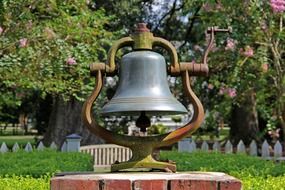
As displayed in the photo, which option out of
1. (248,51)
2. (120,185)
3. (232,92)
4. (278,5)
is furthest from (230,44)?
(120,185)

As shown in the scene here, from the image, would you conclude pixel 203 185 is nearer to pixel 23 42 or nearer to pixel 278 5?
pixel 23 42

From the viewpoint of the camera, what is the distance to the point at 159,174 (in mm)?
2779

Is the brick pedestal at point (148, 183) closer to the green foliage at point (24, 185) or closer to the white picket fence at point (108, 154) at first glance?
the green foliage at point (24, 185)

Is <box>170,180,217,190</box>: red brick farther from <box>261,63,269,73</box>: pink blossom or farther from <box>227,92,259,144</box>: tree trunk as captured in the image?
<box>227,92,259,144</box>: tree trunk

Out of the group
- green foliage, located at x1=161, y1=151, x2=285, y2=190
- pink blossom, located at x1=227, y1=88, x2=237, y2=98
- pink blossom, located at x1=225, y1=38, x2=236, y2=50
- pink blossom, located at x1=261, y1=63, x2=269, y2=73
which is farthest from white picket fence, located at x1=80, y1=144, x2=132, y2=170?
green foliage, located at x1=161, y1=151, x2=285, y2=190

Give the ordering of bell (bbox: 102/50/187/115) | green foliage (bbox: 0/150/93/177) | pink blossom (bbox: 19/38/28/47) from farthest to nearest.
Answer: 1. pink blossom (bbox: 19/38/28/47)
2. green foliage (bbox: 0/150/93/177)
3. bell (bbox: 102/50/187/115)

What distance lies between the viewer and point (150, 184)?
8.30 feet

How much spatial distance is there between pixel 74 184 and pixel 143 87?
2.56ft

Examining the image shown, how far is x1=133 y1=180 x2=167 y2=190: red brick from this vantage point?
8.30 ft

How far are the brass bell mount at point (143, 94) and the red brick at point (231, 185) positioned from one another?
45 centimetres

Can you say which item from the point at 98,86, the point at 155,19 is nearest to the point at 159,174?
the point at 98,86

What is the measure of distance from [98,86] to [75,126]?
35.4 feet

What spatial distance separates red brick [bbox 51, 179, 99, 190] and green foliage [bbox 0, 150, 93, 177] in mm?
3168

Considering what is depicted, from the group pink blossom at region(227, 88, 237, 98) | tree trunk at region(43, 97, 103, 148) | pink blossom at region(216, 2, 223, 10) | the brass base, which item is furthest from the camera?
tree trunk at region(43, 97, 103, 148)
